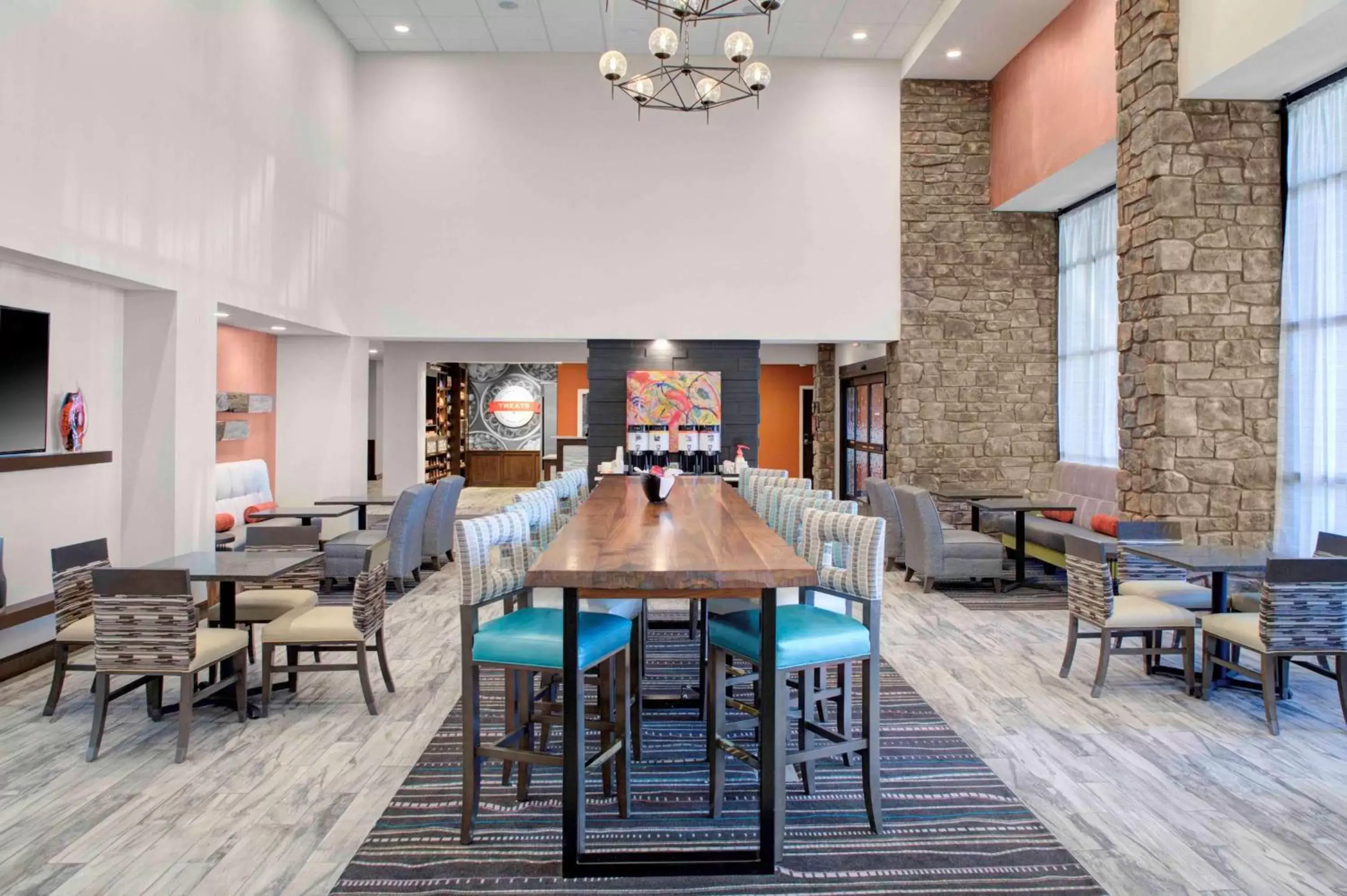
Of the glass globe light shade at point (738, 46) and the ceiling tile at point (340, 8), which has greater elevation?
the ceiling tile at point (340, 8)

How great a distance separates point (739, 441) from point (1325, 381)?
5.50m

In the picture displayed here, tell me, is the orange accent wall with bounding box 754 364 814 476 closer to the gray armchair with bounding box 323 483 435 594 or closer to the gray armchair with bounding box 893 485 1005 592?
the gray armchair with bounding box 893 485 1005 592

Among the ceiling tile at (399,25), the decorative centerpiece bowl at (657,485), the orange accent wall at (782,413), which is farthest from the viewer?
the orange accent wall at (782,413)

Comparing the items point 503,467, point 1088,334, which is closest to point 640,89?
point 1088,334

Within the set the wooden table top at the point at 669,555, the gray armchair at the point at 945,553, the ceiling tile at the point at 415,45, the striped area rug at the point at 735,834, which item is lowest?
the striped area rug at the point at 735,834

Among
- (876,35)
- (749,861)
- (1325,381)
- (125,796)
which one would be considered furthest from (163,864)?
(876,35)

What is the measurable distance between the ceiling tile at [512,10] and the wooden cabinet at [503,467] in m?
8.98

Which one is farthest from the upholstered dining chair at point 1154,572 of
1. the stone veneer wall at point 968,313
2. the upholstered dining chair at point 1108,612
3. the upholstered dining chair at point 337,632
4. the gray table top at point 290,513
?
the gray table top at point 290,513

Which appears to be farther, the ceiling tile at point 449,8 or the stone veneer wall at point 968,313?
the stone veneer wall at point 968,313

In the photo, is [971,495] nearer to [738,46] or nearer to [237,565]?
[738,46]

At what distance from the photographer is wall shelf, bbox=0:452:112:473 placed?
14.4 ft

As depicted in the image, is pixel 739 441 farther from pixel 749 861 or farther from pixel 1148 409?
pixel 749 861

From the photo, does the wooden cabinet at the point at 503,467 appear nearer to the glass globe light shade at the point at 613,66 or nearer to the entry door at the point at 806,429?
the entry door at the point at 806,429

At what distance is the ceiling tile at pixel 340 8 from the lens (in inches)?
303
